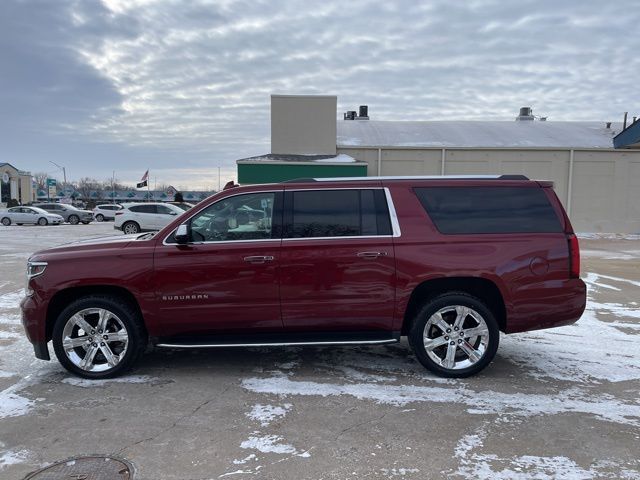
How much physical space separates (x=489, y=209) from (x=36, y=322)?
449cm

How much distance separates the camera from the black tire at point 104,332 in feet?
15.3

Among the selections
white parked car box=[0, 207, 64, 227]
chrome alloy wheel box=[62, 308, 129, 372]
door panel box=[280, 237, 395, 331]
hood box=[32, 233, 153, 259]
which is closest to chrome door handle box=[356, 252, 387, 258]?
door panel box=[280, 237, 395, 331]

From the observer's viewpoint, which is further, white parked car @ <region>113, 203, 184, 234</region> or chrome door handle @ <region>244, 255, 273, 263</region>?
white parked car @ <region>113, 203, 184, 234</region>

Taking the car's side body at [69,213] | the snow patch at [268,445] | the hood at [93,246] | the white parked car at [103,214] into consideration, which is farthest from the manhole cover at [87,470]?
the white parked car at [103,214]

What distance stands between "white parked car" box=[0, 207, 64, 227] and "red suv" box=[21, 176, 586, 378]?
31.8 m

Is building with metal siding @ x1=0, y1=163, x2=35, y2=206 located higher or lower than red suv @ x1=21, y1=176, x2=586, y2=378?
higher

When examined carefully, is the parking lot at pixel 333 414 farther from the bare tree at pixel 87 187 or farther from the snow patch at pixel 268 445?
the bare tree at pixel 87 187

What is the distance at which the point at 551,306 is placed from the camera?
4.75 m

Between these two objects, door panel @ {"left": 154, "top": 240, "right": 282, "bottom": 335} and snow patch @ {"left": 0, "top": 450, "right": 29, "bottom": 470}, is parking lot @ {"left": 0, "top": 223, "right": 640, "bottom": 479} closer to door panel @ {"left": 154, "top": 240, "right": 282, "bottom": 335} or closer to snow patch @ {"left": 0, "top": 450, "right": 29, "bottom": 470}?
snow patch @ {"left": 0, "top": 450, "right": 29, "bottom": 470}

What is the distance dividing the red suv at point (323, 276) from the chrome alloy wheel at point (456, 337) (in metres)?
0.01

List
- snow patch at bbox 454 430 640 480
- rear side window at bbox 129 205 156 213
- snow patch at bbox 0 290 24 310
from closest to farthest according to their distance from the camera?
1. snow patch at bbox 454 430 640 480
2. snow patch at bbox 0 290 24 310
3. rear side window at bbox 129 205 156 213

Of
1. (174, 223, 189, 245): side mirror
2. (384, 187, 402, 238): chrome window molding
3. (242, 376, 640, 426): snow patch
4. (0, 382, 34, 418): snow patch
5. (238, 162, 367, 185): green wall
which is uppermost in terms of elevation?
(238, 162, 367, 185): green wall

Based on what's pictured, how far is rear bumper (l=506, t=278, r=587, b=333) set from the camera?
4.74 m

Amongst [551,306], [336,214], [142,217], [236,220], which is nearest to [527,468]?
[551,306]
